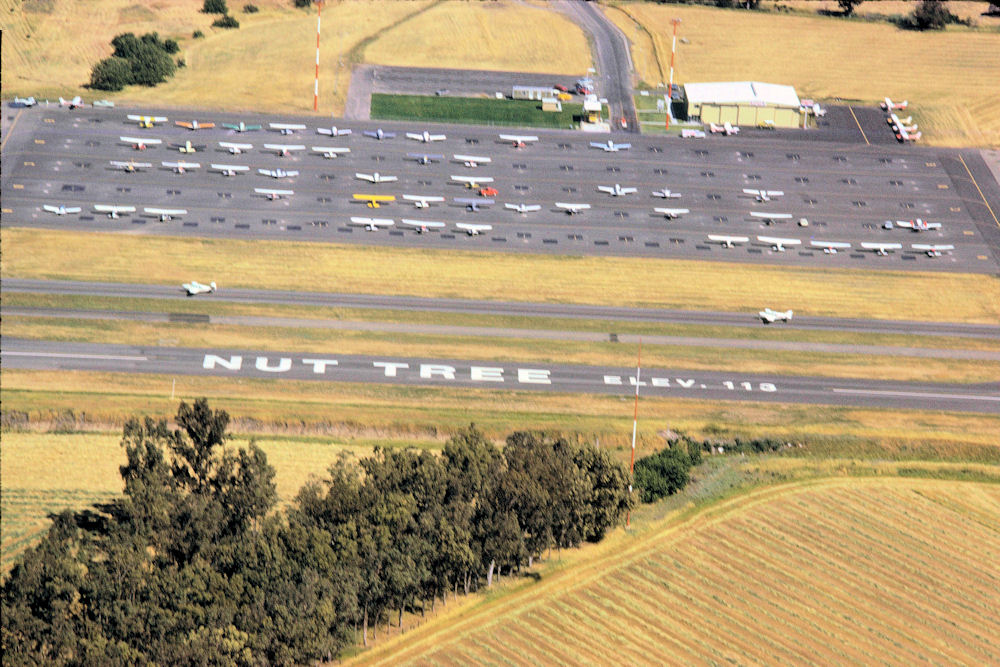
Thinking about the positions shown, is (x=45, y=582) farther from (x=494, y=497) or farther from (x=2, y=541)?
(x=494, y=497)

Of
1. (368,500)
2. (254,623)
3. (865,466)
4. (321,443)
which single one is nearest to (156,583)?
(254,623)

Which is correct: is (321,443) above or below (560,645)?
above

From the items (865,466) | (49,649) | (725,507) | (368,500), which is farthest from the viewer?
(865,466)

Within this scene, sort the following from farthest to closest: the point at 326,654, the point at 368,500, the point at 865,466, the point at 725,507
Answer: the point at 865,466, the point at 725,507, the point at 368,500, the point at 326,654

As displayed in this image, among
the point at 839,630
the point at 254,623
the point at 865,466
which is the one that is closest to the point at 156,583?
the point at 254,623

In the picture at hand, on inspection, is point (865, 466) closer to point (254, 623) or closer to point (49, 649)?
point (254, 623)

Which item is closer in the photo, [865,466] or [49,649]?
[49,649]
